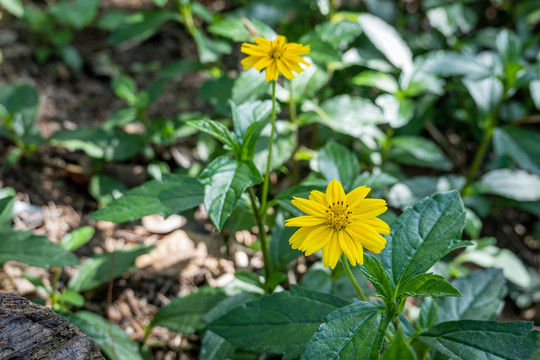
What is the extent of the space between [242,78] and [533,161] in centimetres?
150

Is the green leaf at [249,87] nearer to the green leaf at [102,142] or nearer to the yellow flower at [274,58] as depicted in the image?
the yellow flower at [274,58]

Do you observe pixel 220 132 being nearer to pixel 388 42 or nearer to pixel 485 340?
pixel 485 340

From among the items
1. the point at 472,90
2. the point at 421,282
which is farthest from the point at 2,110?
the point at 472,90

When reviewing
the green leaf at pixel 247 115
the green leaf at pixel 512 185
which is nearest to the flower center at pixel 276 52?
the green leaf at pixel 247 115

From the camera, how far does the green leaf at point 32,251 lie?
1.49m

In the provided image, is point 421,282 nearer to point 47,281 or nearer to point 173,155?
point 47,281

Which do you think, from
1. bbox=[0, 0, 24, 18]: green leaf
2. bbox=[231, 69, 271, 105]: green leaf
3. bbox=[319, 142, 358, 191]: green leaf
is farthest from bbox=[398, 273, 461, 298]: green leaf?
bbox=[0, 0, 24, 18]: green leaf

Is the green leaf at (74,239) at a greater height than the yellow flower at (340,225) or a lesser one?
lesser

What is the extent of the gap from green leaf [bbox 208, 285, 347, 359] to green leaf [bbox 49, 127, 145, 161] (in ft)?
4.36

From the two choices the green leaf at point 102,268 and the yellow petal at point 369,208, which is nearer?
the yellow petal at point 369,208

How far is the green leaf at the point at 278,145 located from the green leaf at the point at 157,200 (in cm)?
36

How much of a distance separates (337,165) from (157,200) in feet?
2.38

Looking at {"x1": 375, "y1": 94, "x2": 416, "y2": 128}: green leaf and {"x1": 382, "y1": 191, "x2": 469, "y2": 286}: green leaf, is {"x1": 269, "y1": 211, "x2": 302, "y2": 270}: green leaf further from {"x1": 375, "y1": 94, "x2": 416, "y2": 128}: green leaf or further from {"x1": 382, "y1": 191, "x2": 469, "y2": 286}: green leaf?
{"x1": 375, "y1": 94, "x2": 416, "y2": 128}: green leaf

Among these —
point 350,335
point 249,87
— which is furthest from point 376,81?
point 350,335
